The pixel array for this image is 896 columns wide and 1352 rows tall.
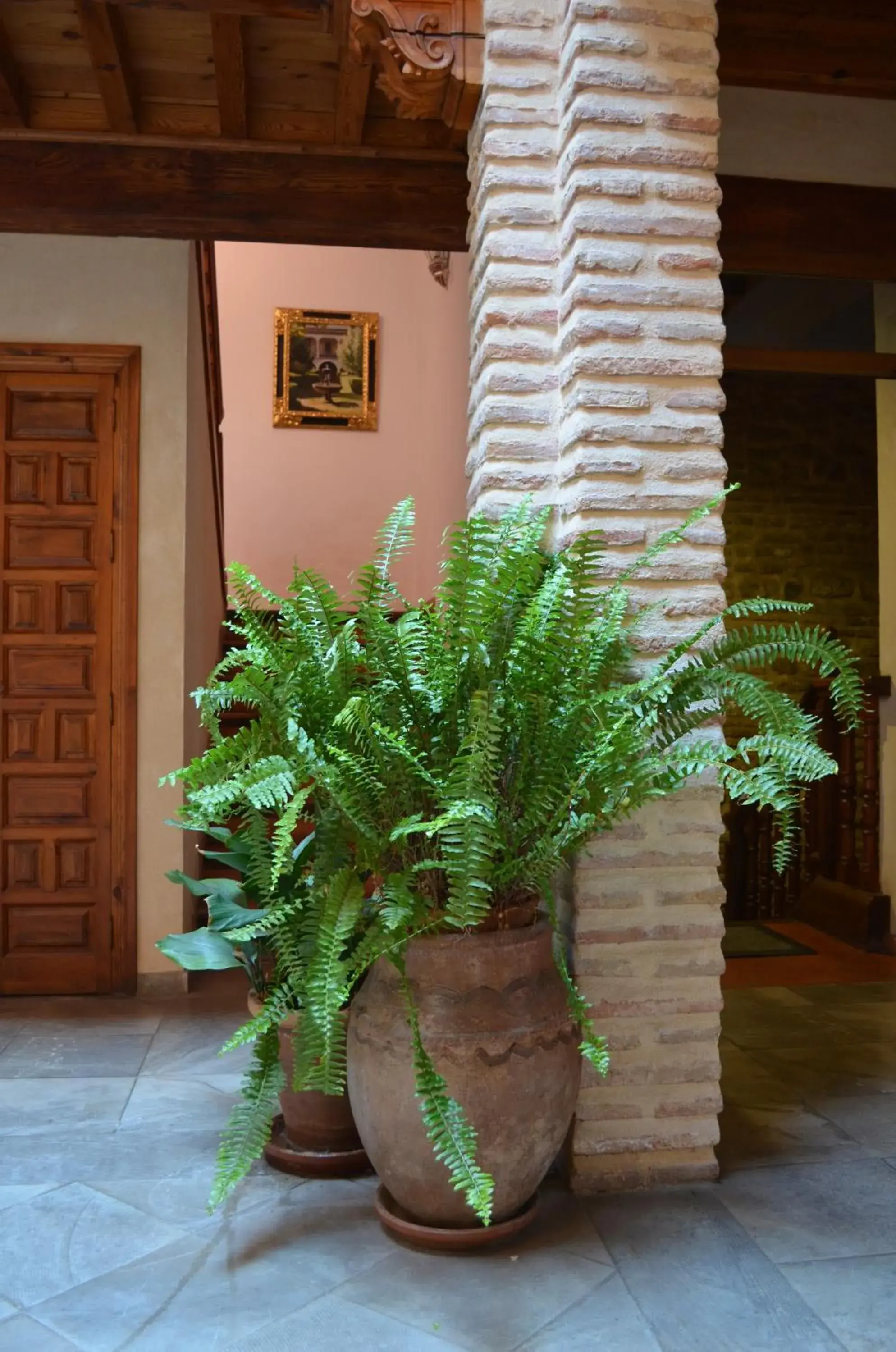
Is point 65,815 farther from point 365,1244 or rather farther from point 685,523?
point 685,523

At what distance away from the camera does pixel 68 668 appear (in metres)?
3.95

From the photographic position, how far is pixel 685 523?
205 centimetres

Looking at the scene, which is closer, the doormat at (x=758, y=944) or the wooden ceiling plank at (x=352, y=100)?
the wooden ceiling plank at (x=352, y=100)

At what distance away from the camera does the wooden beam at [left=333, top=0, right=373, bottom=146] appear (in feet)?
8.52

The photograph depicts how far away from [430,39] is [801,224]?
1.72m

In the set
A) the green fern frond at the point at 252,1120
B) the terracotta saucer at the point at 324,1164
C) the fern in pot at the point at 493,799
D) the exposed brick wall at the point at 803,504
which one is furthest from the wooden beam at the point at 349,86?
the exposed brick wall at the point at 803,504

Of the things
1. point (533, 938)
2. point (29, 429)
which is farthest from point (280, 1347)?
point (29, 429)

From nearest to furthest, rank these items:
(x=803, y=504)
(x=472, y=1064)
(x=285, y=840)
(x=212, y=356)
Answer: (x=285, y=840)
(x=472, y=1064)
(x=212, y=356)
(x=803, y=504)

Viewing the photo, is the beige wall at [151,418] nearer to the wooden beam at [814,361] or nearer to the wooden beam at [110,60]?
the wooden beam at [110,60]

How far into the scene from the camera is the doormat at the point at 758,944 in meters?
4.61

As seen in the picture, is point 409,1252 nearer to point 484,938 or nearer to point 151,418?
point 484,938

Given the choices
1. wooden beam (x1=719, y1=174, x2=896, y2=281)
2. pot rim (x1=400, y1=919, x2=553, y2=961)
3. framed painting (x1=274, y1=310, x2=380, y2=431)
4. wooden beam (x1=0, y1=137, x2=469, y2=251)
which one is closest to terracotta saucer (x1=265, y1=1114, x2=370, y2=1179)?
pot rim (x1=400, y1=919, x2=553, y2=961)

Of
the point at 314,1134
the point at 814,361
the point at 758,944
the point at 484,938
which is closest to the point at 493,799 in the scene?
the point at 484,938

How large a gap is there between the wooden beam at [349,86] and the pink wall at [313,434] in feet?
12.4
